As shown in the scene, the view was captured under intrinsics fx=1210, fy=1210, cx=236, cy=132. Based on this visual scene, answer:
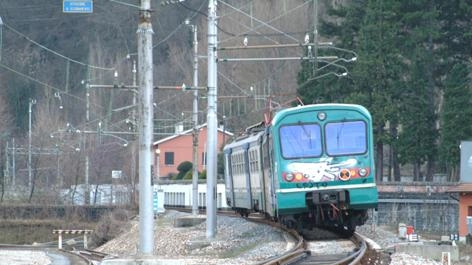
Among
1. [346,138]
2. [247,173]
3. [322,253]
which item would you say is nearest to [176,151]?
[247,173]

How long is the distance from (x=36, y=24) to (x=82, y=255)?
5058 cm

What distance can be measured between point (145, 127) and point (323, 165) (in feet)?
20.7

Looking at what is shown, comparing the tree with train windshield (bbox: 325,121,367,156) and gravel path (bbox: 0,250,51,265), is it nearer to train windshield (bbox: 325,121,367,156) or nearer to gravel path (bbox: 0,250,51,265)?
gravel path (bbox: 0,250,51,265)

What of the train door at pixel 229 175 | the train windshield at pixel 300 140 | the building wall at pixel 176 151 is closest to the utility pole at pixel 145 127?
the train windshield at pixel 300 140

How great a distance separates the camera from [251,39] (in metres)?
68.6

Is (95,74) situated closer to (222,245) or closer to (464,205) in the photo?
(464,205)

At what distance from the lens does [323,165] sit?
2520 cm

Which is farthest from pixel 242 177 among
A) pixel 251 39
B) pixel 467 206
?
pixel 251 39

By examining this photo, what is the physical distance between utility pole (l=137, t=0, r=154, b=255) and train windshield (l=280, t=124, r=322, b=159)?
6120mm

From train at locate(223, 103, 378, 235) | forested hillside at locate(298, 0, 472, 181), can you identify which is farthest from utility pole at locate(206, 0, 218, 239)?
forested hillside at locate(298, 0, 472, 181)

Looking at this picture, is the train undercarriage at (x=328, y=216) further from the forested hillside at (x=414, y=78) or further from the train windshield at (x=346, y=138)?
the forested hillside at (x=414, y=78)

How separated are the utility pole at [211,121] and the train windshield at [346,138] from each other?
17.4 feet

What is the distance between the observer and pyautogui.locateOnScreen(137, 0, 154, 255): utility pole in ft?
65.0

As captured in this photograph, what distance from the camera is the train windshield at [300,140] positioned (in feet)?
83.6
